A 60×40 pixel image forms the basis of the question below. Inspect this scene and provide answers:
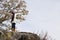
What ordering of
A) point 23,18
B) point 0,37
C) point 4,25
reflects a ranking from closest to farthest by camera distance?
point 0,37
point 4,25
point 23,18

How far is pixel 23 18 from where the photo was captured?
31.0 m

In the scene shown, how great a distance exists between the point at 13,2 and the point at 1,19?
290 cm

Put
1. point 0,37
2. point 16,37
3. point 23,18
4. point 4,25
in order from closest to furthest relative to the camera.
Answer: point 0,37, point 16,37, point 4,25, point 23,18

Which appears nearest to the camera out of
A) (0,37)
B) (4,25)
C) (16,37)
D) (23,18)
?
(0,37)

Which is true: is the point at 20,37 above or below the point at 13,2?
below

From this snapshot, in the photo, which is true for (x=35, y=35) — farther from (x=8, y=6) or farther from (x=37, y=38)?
(x=8, y=6)

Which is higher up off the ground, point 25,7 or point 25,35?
point 25,7

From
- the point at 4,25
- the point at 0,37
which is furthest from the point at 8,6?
the point at 0,37

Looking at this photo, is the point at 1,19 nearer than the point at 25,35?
No

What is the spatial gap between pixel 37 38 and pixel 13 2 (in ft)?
24.3

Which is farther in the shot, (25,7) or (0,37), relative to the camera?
(25,7)

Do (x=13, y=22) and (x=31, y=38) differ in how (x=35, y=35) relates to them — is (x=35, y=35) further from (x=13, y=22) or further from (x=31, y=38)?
(x=13, y=22)

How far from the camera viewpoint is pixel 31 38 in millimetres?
25391

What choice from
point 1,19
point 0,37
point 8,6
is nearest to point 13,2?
point 8,6
